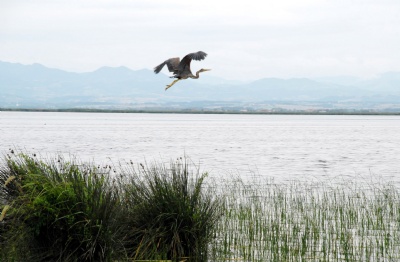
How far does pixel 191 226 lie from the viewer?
33.0 feet

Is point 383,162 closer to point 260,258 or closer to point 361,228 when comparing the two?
point 361,228

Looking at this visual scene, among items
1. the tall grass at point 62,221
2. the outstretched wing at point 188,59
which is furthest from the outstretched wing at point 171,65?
the tall grass at point 62,221

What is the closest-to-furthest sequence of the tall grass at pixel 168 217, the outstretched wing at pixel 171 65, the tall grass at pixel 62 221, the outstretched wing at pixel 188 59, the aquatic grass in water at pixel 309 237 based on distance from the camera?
the tall grass at pixel 62 221 → the tall grass at pixel 168 217 → the aquatic grass in water at pixel 309 237 → the outstretched wing at pixel 188 59 → the outstretched wing at pixel 171 65

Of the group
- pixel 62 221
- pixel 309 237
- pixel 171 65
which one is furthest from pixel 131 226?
pixel 171 65

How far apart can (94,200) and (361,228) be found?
24.1ft

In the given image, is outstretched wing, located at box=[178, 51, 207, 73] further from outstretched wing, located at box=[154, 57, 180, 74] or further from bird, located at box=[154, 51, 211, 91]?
outstretched wing, located at box=[154, 57, 180, 74]

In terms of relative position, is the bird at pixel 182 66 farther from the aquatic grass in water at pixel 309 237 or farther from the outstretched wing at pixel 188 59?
the aquatic grass in water at pixel 309 237

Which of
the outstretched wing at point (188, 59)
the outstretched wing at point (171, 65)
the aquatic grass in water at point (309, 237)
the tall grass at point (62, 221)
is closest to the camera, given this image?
the tall grass at point (62, 221)

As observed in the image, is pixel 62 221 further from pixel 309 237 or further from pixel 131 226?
pixel 309 237

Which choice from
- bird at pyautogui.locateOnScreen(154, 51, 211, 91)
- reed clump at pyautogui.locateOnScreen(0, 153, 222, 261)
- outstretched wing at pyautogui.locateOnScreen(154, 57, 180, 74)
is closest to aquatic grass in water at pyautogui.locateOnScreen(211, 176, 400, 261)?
reed clump at pyautogui.locateOnScreen(0, 153, 222, 261)

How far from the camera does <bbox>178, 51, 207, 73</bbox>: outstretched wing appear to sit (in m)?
12.8

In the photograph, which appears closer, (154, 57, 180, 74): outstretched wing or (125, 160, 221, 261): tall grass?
(125, 160, 221, 261): tall grass

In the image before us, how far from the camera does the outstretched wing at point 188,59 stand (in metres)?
12.8

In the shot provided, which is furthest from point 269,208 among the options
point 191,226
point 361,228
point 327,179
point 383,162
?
point 383,162
